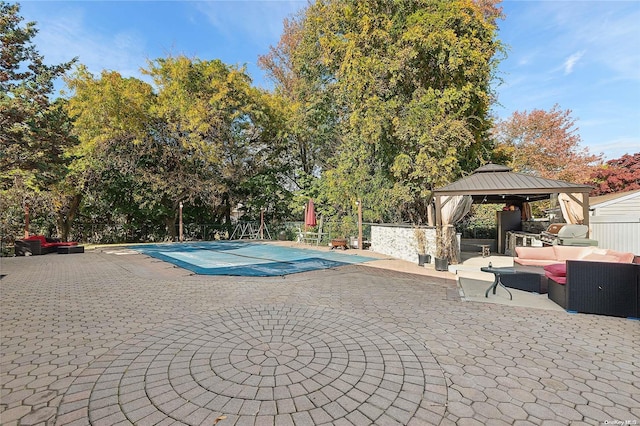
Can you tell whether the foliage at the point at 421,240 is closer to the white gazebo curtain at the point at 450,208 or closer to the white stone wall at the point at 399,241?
the white stone wall at the point at 399,241

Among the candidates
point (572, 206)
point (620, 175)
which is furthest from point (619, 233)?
point (620, 175)

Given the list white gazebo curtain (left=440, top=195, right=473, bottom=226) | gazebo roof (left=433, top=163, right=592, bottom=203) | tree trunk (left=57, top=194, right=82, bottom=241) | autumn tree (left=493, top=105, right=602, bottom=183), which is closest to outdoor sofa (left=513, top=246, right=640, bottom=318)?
gazebo roof (left=433, top=163, right=592, bottom=203)

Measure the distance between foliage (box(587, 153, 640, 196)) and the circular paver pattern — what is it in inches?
931

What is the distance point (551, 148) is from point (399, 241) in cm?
1562

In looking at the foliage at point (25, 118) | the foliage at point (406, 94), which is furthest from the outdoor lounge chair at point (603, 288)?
the foliage at point (25, 118)

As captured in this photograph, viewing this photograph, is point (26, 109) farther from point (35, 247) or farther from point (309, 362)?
→ point (309, 362)

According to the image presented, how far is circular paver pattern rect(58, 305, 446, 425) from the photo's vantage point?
1946 mm

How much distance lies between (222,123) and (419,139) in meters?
9.96

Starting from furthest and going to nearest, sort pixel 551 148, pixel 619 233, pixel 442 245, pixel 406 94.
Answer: pixel 551 148, pixel 406 94, pixel 619 233, pixel 442 245

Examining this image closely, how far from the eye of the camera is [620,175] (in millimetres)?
19422

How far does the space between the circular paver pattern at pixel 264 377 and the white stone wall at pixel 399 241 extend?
6080 millimetres

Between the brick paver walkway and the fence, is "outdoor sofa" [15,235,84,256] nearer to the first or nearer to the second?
the brick paver walkway

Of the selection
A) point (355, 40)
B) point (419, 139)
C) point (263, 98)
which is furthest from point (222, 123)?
point (419, 139)

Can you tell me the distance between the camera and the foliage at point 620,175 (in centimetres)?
1898
